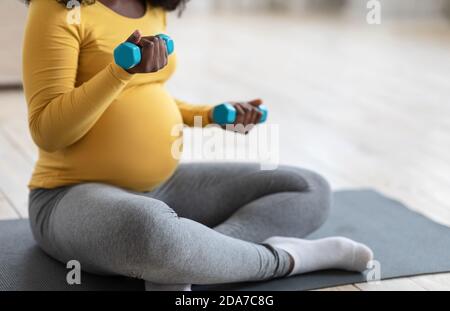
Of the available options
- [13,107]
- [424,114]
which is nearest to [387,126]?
[424,114]

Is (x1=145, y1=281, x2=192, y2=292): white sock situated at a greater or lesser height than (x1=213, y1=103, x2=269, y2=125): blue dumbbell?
lesser

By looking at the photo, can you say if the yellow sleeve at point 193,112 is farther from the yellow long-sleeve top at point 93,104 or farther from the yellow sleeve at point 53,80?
the yellow sleeve at point 53,80

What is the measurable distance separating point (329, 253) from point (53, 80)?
54 centimetres

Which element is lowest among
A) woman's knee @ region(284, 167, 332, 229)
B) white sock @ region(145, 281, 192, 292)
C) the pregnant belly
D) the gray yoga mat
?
the gray yoga mat

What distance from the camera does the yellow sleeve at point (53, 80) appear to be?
1124mm

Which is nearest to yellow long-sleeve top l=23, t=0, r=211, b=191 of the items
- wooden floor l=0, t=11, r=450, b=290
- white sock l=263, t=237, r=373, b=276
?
white sock l=263, t=237, r=373, b=276

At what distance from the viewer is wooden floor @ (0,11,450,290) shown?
6.18 ft

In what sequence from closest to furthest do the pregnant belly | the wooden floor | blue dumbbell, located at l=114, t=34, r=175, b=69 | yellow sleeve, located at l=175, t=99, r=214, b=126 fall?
blue dumbbell, located at l=114, t=34, r=175, b=69, the pregnant belly, yellow sleeve, located at l=175, t=99, r=214, b=126, the wooden floor

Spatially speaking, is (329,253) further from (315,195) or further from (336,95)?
(336,95)

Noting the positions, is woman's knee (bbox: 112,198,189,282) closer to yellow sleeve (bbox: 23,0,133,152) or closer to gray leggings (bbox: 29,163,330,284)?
gray leggings (bbox: 29,163,330,284)

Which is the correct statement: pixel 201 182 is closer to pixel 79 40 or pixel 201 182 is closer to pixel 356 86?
pixel 79 40

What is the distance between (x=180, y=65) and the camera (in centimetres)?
333

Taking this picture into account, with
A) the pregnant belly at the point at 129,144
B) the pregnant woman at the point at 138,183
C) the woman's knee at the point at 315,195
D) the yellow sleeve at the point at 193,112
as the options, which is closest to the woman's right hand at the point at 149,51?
the pregnant woman at the point at 138,183

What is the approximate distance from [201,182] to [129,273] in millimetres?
331
